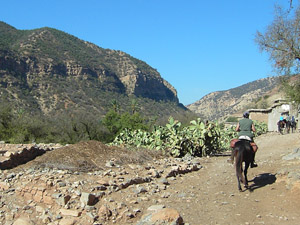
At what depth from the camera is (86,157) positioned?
9.44 metres

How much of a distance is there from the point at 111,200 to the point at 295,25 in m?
13.1

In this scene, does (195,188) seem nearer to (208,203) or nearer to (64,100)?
(208,203)

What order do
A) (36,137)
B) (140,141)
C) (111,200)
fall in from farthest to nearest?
(36,137), (140,141), (111,200)

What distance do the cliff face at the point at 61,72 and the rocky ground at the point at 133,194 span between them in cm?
5167

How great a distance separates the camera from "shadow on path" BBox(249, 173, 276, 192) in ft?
24.9

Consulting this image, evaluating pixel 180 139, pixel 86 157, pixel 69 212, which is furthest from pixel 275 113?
pixel 69 212

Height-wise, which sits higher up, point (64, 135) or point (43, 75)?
point (43, 75)

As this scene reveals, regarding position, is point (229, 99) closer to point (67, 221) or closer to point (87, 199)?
point (87, 199)

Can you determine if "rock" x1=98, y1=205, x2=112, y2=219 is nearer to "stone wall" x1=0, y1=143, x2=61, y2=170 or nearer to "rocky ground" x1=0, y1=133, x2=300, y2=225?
"rocky ground" x1=0, y1=133, x2=300, y2=225

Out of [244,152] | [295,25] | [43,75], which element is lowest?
[244,152]

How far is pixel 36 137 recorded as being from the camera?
3075 cm

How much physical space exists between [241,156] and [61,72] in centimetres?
7554

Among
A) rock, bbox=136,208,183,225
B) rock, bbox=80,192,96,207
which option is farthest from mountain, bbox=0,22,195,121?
rock, bbox=136,208,183,225

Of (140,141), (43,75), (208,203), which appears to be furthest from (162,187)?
(43,75)
